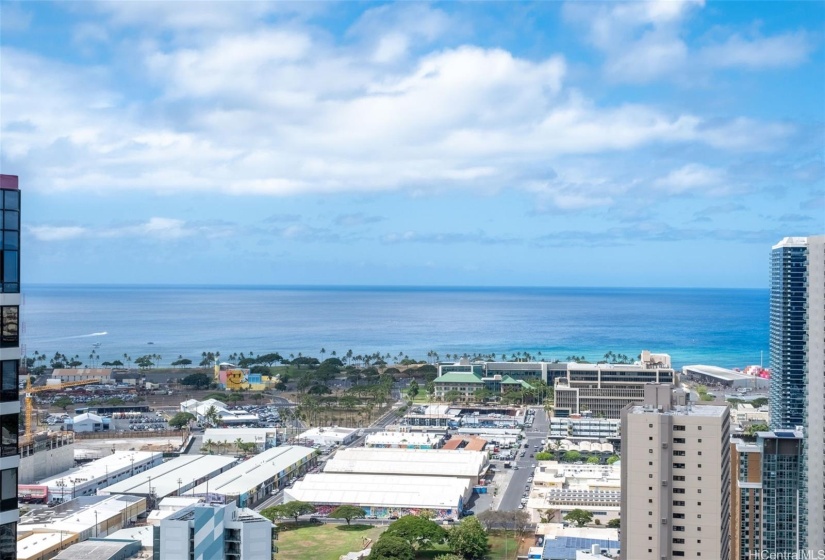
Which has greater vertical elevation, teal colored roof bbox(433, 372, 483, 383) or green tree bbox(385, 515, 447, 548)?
teal colored roof bbox(433, 372, 483, 383)

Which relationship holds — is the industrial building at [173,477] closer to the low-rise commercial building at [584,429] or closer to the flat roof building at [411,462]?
the flat roof building at [411,462]

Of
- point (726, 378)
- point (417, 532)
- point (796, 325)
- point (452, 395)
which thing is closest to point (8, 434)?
point (417, 532)

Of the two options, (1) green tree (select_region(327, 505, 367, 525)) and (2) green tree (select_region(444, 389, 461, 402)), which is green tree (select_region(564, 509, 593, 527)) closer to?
(1) green tree (select_region(327, 505, 367, 525))

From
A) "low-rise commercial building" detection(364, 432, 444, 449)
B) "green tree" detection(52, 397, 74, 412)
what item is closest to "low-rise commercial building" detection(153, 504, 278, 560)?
"low-rise commercial building" detection(364, 432, 444, 449)

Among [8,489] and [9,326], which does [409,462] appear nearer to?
[8,489]

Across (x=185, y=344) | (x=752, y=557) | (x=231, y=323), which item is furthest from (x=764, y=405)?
(x=231, y=323)

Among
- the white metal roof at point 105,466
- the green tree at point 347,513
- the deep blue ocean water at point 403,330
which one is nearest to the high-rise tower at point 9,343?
the green tree at point 347,513
